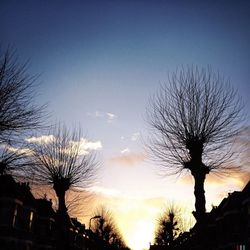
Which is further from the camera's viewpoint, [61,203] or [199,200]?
[61,203]

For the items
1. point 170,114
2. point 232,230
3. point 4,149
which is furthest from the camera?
point 232,230

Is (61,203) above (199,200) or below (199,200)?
above

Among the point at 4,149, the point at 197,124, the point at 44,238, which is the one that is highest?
the point at 197,124

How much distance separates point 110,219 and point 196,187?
229 feet

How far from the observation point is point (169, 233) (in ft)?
191

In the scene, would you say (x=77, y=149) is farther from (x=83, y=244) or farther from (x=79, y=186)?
(x=83, y=244)

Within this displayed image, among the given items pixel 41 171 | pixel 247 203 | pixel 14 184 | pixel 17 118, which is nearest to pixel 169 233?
pixel 247 203

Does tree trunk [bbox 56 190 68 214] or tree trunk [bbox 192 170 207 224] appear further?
tree trunk [bbox 56 190 68 214]

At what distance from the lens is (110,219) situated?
8562 cm

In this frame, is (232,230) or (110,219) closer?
(232,230)

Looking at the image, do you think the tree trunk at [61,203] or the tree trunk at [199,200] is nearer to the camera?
the tree trunk at [199,200]

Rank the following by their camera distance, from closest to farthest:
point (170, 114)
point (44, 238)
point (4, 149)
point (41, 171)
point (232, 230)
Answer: point (4, 149) → point (170, 114) → point (41, 171) → point (232, 230) → point (44, 238)

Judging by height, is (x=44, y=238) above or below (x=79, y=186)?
below

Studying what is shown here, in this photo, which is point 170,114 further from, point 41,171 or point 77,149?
point 41,171
